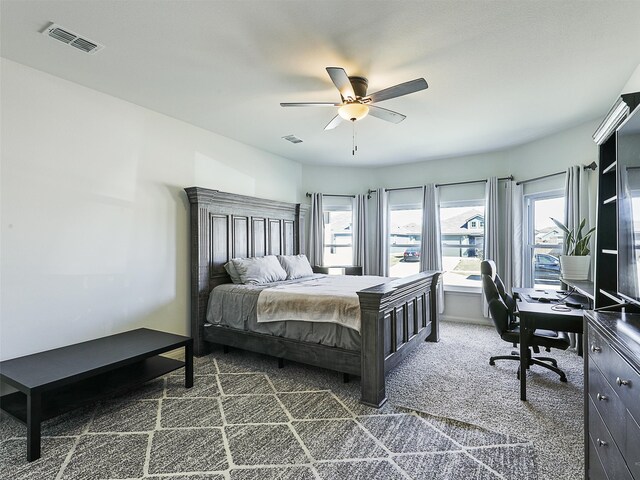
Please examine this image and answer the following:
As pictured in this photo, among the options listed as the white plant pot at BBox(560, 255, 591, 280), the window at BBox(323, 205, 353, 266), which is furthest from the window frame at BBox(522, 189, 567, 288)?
the window at BBox(323, 205, 353, 266)

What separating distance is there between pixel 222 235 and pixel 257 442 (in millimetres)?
2691

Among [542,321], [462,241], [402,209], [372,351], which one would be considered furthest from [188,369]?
[462,241]

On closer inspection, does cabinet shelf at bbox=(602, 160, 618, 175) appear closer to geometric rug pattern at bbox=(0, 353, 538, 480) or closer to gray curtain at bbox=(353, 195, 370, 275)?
geometric rug pattern at bbox=(0, 353, 538, 480)

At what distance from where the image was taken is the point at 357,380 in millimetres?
3264

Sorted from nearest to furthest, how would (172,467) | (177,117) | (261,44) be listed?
Result: (172,467)
(261,44)
(177,117)

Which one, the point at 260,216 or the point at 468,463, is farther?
the point at 260,216

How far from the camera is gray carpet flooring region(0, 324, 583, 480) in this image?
197 cm

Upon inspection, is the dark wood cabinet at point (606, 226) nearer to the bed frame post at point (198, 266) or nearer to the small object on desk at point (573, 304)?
the small object on desk at point (573, 304)

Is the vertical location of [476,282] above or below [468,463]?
above

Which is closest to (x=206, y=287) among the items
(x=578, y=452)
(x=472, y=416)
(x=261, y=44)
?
(x=261, y=44)

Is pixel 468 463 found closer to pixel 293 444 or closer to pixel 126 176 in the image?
pixel 293 444

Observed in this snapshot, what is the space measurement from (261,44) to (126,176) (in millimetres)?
2049

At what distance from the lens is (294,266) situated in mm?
4930

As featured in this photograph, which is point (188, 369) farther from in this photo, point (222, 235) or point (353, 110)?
point (353, 110)
